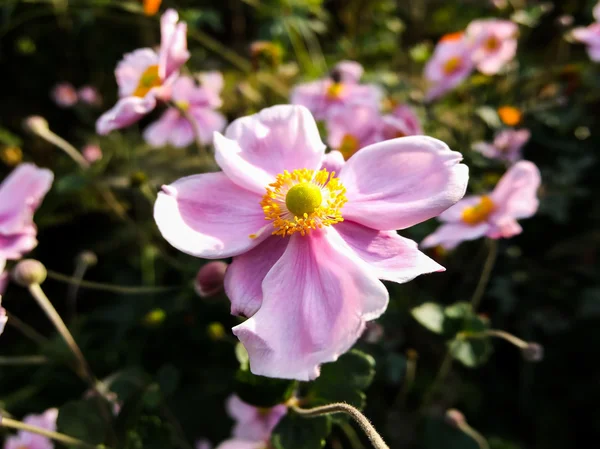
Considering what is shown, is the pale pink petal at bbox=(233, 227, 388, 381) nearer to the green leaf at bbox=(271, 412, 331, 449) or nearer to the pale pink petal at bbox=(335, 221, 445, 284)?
the pale pink petal at bbox=(335, 221, 445, 284)

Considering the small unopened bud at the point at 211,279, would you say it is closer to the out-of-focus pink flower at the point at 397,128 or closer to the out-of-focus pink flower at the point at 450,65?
the out-of-focus pink flower at the point at 397,128

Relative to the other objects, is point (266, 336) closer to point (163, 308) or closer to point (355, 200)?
point (355, 200)

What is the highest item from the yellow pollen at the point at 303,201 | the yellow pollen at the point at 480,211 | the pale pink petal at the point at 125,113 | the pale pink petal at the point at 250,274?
the pale pink petal at the point at 125,113

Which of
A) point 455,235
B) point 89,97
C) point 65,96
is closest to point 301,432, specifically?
point 455,235

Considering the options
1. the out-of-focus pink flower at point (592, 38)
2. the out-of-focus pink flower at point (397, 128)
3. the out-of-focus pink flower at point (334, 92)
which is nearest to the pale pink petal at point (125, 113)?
the out-of-focus pink flower at point (397, 128)

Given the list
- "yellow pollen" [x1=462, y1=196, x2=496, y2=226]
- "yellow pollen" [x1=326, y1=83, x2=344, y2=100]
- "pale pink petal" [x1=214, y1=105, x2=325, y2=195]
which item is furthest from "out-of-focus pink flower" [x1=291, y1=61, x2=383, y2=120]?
"pale pink petal" [x1=214, y1=105, x2=325, y2=195]

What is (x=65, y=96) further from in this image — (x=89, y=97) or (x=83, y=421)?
(x=83, y=421)
